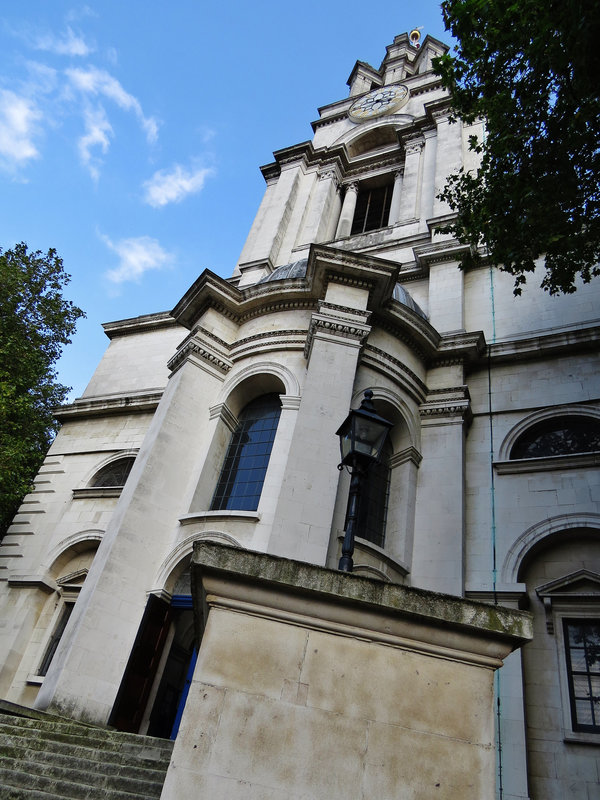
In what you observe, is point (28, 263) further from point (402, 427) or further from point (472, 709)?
point (472, 709)

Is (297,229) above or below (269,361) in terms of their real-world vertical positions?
above

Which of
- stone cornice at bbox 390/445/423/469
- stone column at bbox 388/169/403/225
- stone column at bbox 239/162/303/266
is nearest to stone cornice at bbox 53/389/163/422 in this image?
stone column at bbox 239/162/303/266

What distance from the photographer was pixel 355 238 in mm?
21938

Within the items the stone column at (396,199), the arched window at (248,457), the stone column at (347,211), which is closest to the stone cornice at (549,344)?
the arched window at (248,457)

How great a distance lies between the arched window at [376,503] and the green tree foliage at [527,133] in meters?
5.23

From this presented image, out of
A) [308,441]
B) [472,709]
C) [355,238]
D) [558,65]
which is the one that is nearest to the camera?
[472,709]

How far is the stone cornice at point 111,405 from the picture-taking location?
18.2m

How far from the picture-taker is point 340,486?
1110 centimetres

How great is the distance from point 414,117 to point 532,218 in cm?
1997

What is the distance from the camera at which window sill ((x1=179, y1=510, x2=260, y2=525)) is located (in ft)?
37.6

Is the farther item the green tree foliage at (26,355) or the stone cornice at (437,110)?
the stone cornice at (437,110)

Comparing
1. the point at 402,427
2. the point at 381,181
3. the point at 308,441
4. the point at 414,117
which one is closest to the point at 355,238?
the point at 381,181

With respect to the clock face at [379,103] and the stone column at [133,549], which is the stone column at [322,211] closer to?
the clock face at [379,103]

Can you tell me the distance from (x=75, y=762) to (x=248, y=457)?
726 cm
